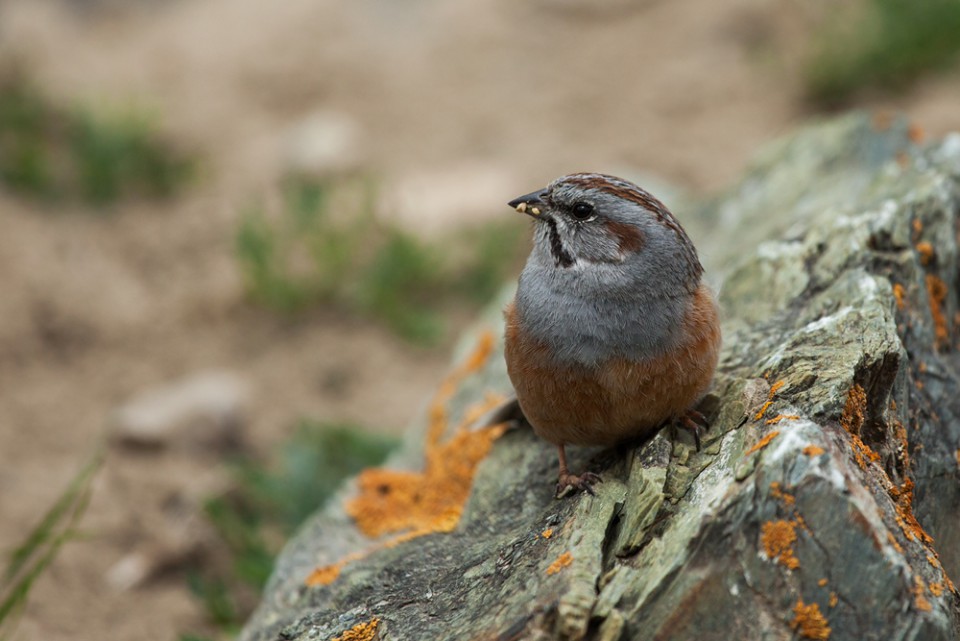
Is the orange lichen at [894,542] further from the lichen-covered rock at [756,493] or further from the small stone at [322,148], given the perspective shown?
the small stone at [322,148]

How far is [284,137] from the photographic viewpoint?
898cm

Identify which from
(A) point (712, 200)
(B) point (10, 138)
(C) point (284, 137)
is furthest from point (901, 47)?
(B) point (10, 138)

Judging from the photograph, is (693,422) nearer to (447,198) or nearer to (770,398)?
(770,398)

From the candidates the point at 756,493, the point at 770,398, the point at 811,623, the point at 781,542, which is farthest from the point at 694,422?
the point at 811,623

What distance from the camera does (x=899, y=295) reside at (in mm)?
3830

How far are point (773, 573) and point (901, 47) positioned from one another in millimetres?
6425

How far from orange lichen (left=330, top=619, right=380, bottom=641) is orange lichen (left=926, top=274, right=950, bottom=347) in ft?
7.72

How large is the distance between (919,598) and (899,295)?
1387 millimetres

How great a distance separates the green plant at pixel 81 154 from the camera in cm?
807

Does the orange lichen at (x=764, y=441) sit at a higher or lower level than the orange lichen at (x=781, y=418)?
lower

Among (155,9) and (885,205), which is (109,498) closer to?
(885,205)

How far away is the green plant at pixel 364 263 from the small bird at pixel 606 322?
11.5ft

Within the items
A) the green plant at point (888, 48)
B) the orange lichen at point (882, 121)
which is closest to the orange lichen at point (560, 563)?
the orange lichen at point (882, 121)

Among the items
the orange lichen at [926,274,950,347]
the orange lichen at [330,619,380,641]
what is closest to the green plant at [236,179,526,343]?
the orange lichen at [926,274,950,347]
